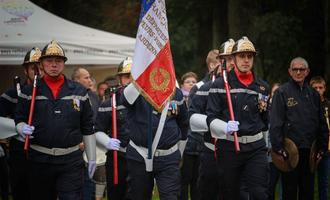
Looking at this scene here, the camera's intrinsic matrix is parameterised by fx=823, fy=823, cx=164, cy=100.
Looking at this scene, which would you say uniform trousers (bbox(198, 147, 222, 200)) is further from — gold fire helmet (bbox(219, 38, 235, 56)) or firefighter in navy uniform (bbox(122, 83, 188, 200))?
firefighter in navy uniform (bbox(122, 83, 188, 200))

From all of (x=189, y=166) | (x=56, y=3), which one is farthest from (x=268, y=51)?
(x=189, y=166)

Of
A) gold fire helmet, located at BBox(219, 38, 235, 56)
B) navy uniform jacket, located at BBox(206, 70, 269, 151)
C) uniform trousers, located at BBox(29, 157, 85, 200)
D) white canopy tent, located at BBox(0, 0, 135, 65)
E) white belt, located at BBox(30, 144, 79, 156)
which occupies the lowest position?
uniform trousers, located at BBox(29, 157, 85, 200)

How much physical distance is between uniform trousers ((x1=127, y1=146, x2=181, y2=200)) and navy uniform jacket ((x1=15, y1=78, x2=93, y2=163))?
738 millimetres

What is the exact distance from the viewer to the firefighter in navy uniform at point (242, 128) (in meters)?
10.2

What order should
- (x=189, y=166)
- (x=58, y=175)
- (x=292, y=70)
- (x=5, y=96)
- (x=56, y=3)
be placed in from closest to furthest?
1. (x=58, y=175)
2. (x=5, y=96)
3. (x=292, y=70)
4. (x=189, y=166)
5. (x=56, y=3)

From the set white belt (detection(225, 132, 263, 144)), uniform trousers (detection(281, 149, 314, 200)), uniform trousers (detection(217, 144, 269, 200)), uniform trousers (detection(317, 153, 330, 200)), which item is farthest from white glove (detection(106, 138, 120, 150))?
uniform trousers (detection(317, 153, 330, 200))

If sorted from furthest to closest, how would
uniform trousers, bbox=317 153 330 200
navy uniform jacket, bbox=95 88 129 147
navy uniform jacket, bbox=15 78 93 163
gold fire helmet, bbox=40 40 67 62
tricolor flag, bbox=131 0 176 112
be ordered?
uniform trousers, bbox=317 153 330 200, navy uniform jacket, bbox=95 88 129 147, tricolor flag, bbox=131 0 176 112, gold fire helmet, bbox=40 40 67 62, navy uniform jacket, bbox=15 78 93 163

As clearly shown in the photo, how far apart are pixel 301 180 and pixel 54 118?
4.11 metres

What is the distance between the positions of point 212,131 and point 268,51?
64.3ft

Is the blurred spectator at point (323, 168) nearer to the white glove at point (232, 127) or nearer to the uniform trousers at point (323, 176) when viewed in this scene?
the uniform trousers at point (323, 176)

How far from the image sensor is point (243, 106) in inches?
404

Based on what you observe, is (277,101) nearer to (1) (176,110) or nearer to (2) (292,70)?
(2) (292,70)

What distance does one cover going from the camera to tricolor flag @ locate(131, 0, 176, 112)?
10094 millimetres

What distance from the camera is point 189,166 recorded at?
12922mm
